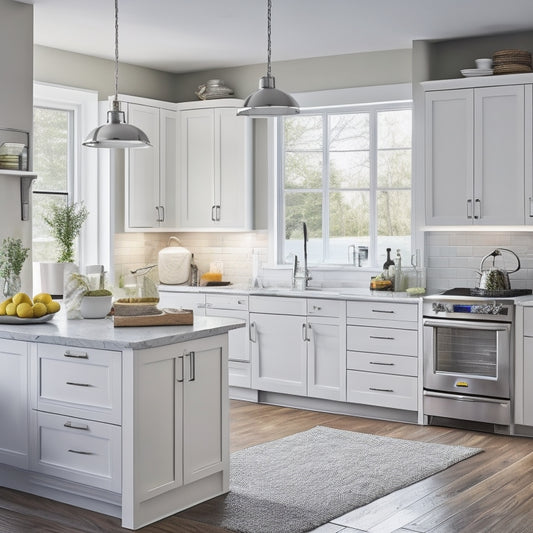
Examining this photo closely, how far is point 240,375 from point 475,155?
98.8 inches

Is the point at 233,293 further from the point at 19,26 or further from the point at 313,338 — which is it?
the point at 19,26

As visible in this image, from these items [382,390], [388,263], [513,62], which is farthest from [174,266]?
[513,62]

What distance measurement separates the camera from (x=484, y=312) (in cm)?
589

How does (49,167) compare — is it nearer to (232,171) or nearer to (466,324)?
(232,171)

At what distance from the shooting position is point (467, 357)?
6027mm

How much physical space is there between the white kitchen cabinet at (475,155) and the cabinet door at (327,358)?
1080 millimetres

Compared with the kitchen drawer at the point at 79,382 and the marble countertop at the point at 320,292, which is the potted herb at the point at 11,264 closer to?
the kitchen drawer at the point at 79,382

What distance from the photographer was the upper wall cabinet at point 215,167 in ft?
24.5

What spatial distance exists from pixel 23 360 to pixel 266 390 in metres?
2.77

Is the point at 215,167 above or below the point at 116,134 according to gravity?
above

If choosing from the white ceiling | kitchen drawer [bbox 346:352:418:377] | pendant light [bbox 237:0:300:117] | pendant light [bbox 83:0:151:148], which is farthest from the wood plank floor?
the white ceiling

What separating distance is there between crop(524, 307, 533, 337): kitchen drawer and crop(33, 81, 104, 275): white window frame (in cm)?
347

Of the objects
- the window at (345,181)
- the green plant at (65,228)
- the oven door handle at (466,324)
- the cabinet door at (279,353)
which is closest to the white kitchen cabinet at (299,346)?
the cabinet door at (279,353)

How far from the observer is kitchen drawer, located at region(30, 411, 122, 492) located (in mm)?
4066
